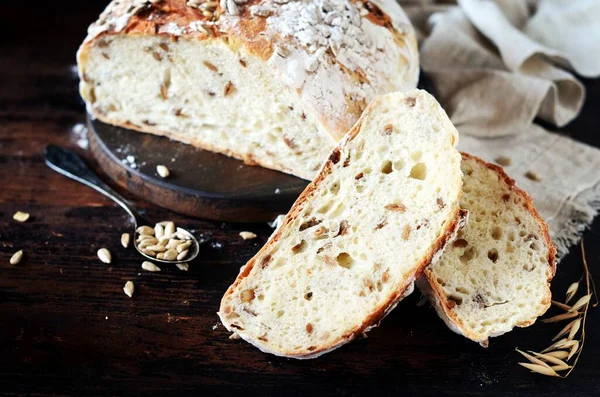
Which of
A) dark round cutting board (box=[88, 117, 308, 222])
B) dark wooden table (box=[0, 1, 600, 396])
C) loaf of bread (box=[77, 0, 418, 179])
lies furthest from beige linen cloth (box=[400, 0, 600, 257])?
dark round cutting board (box=[88, 117, 308, 222])

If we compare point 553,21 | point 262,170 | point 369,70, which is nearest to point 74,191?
point 262,170

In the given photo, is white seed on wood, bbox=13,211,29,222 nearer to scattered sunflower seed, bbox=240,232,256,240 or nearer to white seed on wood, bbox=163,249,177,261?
white seed on wood, bbox=163,249,177,261

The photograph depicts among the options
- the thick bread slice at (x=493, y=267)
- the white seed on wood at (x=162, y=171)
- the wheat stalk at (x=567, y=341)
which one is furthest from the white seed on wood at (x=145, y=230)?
the wheat stalk at (x=567, y=341)

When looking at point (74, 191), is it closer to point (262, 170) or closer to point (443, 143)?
point (262, 170)

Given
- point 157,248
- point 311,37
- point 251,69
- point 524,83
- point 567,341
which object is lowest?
point 157,248

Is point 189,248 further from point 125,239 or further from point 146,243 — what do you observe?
point 125,239

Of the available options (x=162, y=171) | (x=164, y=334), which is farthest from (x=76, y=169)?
(x=164, y=334)
